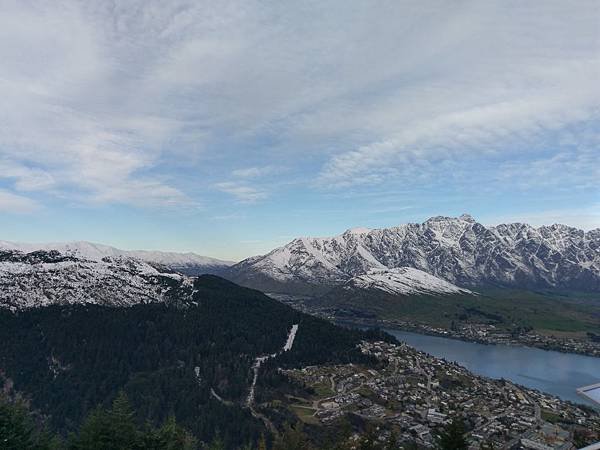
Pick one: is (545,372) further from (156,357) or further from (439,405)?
(156,357)

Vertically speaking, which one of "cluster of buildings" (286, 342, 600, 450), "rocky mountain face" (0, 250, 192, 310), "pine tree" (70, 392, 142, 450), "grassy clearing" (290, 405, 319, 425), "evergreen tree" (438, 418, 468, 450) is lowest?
"grassy clearing" (290, 405, 319, 425)

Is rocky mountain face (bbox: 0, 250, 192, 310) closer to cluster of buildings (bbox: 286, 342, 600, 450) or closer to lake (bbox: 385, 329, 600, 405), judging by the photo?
cluster of buildings (bbox: 286, 342, 600, 450)

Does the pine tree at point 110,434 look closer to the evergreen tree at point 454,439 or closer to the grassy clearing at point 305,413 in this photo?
the evergreen tree at point 454,439

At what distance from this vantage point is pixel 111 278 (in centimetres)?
19725

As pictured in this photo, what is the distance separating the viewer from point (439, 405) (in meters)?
111

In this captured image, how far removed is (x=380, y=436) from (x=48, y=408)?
85.5 metres

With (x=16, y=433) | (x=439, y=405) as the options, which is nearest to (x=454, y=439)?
(x=16, y=433)

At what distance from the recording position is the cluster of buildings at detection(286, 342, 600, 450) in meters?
93.3

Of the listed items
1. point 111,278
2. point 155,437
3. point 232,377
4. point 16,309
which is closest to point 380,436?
point 232,377

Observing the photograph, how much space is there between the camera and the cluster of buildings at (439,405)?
93.3 meters

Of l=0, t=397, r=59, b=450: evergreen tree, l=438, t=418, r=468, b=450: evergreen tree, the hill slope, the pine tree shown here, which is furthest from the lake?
l=0, t=397, r=59, b=450: evergreen tree

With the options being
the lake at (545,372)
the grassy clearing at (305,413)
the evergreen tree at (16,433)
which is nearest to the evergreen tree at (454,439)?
the evergreen tree at (16,433)

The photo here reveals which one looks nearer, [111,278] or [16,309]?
[16,309]

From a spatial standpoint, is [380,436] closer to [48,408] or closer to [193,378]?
[193,378]
